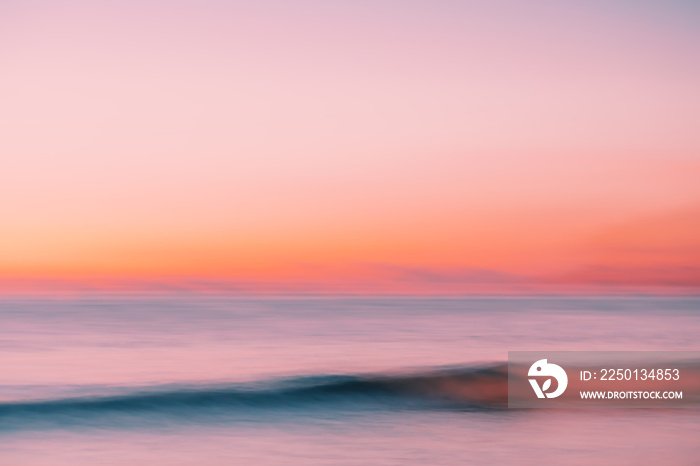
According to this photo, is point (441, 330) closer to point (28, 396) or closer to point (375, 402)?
point (375, 402)

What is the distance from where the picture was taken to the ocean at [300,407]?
8.12 meters

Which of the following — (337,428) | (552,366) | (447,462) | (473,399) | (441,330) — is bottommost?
(447,462)

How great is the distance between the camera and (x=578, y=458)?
25.6ft

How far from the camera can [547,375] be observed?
45.8 feet

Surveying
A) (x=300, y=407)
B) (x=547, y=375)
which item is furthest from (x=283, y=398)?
(x=547, y=375)

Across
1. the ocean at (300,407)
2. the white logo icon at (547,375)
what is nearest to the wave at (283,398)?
the ocean at (300,407)

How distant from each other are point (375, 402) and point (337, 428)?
1968 mm

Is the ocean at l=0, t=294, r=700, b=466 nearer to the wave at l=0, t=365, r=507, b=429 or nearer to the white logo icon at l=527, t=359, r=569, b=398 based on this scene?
the wave at l=0, t=365, r=507, b=429

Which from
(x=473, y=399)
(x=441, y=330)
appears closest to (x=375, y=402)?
(x=473, y=399)

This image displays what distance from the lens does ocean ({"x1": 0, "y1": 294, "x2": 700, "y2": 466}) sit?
26.6ft

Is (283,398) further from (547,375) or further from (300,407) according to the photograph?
(547,375)

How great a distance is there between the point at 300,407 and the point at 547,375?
5.59 metres

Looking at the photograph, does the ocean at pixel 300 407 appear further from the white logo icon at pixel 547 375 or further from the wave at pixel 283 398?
the white logo icon at pixel 547 375

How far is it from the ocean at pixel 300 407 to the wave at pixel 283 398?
4cm
